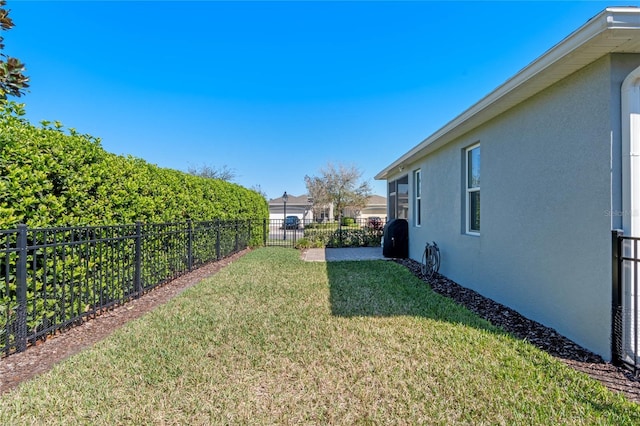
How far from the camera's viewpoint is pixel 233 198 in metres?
11.2

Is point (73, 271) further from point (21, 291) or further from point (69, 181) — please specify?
point (69, 181)

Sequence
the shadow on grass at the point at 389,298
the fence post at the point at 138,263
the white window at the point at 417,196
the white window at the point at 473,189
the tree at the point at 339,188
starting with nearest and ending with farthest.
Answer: the shadow on grass at the point at 389,298 < the fence post at the point at 138,263 < the white window at the point at 473,189 < the white window at the point at 417,196 < the tree at the point at 339,188

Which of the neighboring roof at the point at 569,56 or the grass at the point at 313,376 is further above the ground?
the neighboring roof at the point at 569,56

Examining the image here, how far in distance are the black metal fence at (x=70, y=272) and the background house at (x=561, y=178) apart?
571 centimetres

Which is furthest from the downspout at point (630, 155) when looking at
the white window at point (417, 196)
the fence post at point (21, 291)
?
the white window at point (417, 196)

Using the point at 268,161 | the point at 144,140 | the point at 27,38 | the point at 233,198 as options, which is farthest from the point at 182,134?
the point at 27,38

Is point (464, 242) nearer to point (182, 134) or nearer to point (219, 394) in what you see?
point (219, 394)

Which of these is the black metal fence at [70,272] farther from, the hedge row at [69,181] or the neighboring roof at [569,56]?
the neighboring roof at [569,56]

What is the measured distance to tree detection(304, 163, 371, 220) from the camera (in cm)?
3234

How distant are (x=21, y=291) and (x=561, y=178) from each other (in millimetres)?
5968

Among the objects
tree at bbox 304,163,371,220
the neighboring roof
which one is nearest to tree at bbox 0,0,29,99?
the neighboring roof

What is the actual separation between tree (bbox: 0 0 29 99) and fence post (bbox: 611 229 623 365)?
280 inches

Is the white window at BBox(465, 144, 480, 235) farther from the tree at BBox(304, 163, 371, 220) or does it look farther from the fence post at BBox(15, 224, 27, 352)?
the tree at BBox(304, 163, 371, 220)

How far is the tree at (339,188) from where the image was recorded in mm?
32344
